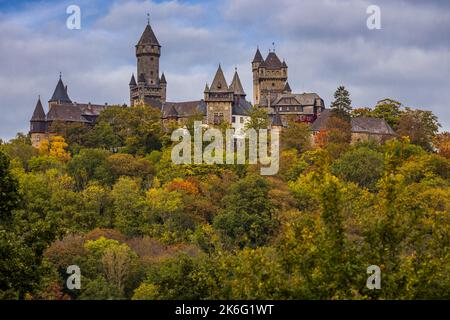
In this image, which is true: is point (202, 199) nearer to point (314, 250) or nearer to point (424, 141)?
point (424, 141)

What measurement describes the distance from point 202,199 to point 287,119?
3123cm

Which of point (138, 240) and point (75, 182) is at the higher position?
point (75, 182)

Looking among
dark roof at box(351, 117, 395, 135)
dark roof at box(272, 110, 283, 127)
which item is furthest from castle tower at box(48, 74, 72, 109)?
dark roof at box(351, 117, 395, 135)

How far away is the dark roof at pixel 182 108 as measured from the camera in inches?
3688

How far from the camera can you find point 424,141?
8250 cm

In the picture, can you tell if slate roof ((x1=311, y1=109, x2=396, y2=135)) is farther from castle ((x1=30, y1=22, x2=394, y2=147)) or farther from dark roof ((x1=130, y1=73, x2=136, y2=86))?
dark roof ((x1=130, y1=73, x2=136, y2=86))

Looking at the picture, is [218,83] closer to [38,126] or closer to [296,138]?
[296,138]

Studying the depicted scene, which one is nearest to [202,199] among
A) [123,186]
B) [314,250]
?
[123,186]

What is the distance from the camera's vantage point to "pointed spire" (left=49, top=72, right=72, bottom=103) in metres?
103

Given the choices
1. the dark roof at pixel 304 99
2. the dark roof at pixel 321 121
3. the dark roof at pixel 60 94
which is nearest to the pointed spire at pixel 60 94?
the dark roof at pixel 60 94

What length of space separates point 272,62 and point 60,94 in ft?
89.8
